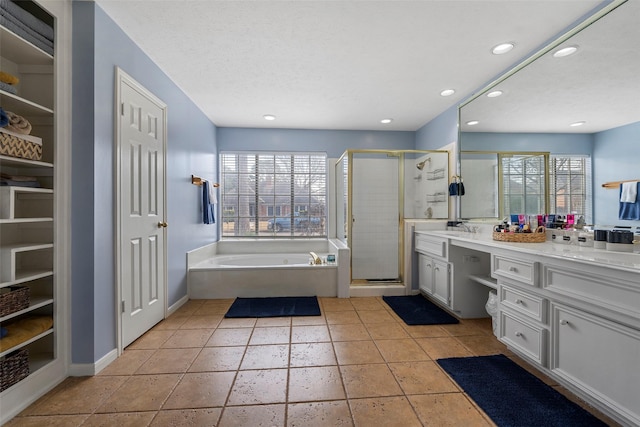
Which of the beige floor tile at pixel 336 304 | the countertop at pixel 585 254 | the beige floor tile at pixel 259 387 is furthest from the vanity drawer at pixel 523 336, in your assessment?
the beige floor tile at pixel 259 387

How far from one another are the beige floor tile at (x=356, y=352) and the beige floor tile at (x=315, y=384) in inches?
5.8

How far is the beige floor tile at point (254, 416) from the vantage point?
57.2 inches

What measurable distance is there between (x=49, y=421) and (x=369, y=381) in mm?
1710

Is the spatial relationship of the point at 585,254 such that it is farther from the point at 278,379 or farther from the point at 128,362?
the point at 128,362

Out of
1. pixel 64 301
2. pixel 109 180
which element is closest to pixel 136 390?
pixel 64 301

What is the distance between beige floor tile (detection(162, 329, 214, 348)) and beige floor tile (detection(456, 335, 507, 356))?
2096 mm

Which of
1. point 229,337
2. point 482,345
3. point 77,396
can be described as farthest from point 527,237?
point 77,396

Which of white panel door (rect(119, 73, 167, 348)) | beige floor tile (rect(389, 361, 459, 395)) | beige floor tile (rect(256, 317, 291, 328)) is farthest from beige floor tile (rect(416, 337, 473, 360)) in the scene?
white panel door (rect(119, 73, 167, 348))

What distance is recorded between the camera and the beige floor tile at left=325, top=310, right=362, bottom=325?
2760 millimetres

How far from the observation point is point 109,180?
6.61 ft

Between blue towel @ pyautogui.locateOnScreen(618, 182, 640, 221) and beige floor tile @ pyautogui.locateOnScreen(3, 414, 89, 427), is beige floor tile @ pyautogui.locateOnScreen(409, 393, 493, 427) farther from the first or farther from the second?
beige floor tile @ pyautogui.locateOnScreen(3, 414, 89, 427)

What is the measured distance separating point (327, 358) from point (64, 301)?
1.74 m

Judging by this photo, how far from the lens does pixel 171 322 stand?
2762mm

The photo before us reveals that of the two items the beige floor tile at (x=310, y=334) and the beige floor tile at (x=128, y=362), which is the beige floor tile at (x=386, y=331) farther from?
the beige floor tile at (x=128, y=362)
